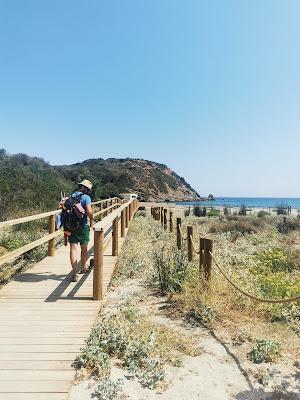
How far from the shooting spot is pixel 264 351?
4.53 metres

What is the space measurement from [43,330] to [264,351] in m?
2.56

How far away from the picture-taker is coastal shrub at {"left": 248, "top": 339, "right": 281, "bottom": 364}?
Result: 4.43m

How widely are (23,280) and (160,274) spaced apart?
7.96 feet

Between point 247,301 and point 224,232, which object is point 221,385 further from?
point 224,232

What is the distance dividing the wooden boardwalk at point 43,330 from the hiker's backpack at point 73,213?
98cm

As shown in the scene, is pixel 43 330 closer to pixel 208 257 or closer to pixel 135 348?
pixel 135 348

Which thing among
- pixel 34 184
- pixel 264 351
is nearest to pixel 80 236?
pixel 264 351

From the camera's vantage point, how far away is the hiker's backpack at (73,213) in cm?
683

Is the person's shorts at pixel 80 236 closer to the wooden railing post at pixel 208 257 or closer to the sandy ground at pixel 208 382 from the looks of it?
the wooden railing post at pixel 208 257

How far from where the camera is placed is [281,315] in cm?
591

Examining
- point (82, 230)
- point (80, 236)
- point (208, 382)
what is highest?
point (82, 230)

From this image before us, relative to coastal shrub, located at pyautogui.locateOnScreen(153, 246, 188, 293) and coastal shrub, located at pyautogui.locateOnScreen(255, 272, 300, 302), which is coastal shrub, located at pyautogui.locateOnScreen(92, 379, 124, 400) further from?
coastal shrub, located at pyautogui.locateOnScreen(255, 272, 300, 302)

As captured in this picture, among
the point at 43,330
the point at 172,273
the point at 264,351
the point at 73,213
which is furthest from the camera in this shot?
the point at 172,273

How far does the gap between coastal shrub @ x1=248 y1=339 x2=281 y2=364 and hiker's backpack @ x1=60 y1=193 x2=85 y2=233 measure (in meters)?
3.53
